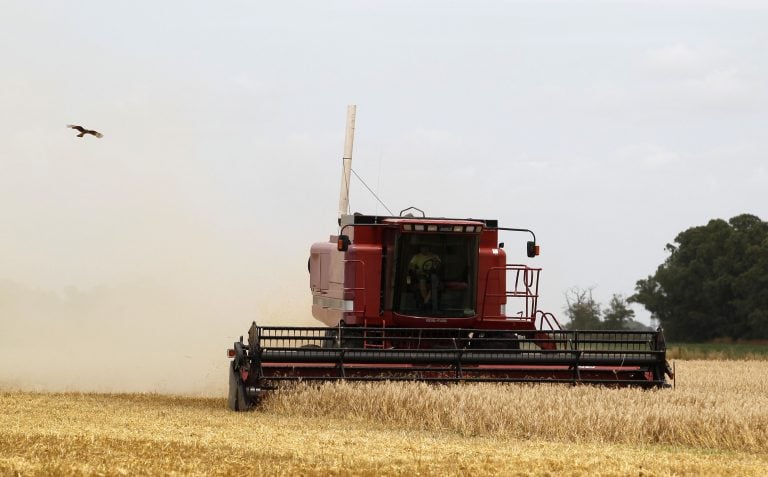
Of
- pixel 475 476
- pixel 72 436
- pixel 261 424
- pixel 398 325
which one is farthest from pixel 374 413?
pixel 475 476

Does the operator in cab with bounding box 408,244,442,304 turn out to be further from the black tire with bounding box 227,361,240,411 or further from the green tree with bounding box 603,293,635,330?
the green tree with bounding box 603,293,635,330

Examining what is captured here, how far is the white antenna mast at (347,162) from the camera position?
17547 millimetres

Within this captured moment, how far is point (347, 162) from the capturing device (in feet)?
58.6

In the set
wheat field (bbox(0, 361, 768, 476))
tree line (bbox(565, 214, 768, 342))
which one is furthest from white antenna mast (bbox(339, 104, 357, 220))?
tree line (bbox(565, 214, 768, 342))

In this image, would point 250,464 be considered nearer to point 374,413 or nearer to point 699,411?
point 374,413

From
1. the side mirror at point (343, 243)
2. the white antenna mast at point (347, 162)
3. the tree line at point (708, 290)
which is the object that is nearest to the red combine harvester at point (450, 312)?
the side mirror at point (343, 243)

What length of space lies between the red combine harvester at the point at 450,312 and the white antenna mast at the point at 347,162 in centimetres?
240

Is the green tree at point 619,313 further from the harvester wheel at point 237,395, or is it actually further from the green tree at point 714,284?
the harvester wheel at point 237,395

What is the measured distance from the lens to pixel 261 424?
11.1 m

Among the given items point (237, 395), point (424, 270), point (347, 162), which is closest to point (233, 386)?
point (237, 395)

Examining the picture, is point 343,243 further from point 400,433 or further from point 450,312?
point 400,433

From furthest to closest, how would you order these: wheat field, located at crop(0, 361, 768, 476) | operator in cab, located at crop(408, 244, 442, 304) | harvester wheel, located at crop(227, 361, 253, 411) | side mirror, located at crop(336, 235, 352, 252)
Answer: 1. operator in cab, located at crop(408, 244, 442, 304)
2. side mirror, located at crop(336, 235, 352, 252)
3. harvester wheel, located at crop(227, 361, 253, 411)
4. wheat field, located at crop(0, 361, 768, 476)

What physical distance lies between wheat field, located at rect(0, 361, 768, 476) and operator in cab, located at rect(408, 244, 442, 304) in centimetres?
192

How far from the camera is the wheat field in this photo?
8281 millimetres
